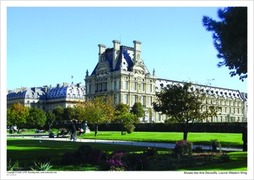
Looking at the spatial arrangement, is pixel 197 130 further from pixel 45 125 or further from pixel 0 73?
pixel 0 73

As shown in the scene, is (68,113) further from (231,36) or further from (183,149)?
(231,36)

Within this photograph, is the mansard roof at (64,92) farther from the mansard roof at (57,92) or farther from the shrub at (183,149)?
the shrub at (183,149)

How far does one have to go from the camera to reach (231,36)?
1324 centimetres

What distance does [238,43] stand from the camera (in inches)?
505

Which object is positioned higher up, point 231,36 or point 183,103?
point 231,36

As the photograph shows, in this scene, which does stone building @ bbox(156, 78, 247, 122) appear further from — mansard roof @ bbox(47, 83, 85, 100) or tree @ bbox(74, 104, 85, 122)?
tree @ bbox(74, 104, 85, 122)

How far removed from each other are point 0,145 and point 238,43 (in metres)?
7.72

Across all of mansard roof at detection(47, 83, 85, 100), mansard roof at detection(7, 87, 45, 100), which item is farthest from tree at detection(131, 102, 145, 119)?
mansard roof at detection(47, 83, 85, 100)

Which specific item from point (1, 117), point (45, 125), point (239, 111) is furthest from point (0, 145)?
point (239, 111)

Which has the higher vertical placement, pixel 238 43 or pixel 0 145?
Result: pixel 238 43

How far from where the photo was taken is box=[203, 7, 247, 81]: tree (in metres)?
12.5

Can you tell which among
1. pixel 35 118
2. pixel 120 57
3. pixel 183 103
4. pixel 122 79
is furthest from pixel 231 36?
pixel 122 79

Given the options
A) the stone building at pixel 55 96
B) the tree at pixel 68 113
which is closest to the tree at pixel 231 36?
the tree at pixel 68 113

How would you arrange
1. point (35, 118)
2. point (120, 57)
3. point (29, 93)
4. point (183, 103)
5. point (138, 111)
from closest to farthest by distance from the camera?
point (183, 103), point (138, 111), point (35, 118), point (120, 57), point (29, 93)
